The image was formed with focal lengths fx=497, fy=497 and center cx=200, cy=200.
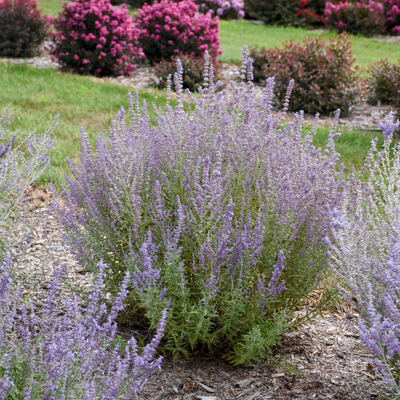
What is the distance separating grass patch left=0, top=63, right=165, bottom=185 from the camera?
19.5 feet

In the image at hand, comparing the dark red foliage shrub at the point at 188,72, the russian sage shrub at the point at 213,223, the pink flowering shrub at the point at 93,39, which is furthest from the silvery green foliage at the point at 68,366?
the pink flowering shrub at the point at 93,39

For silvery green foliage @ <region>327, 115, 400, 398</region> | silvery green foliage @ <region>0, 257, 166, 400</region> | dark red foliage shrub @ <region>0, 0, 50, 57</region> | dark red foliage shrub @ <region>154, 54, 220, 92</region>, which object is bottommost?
silvery green foliage @ <region>0, 257, 166, 400</region>

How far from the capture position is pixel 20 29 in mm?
11391

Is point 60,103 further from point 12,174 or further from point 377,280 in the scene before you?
point 377,280

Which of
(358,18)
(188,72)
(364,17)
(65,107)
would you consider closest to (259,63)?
(188,72)

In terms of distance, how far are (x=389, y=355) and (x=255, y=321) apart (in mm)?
864

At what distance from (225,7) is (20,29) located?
11.9 metres

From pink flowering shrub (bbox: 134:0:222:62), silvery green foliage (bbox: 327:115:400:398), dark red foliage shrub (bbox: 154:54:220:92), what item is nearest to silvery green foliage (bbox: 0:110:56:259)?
silvery green foliage (bbox: 327:115:400:398)

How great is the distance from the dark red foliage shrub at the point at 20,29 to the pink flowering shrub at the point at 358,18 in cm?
1182

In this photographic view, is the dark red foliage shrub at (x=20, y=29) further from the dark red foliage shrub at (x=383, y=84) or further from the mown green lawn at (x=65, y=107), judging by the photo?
the dark red foliage shrub at (x=383, y=84)

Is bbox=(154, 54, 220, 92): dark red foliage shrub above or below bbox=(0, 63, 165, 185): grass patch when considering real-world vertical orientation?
above

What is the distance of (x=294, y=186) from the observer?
9.08 feet

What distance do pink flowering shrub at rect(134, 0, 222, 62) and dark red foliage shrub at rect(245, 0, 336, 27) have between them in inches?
→ 427

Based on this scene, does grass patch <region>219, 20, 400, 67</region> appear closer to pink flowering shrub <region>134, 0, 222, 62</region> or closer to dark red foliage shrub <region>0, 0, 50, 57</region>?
pink flowering shrub <region>134, 0, 222, 62</region>
